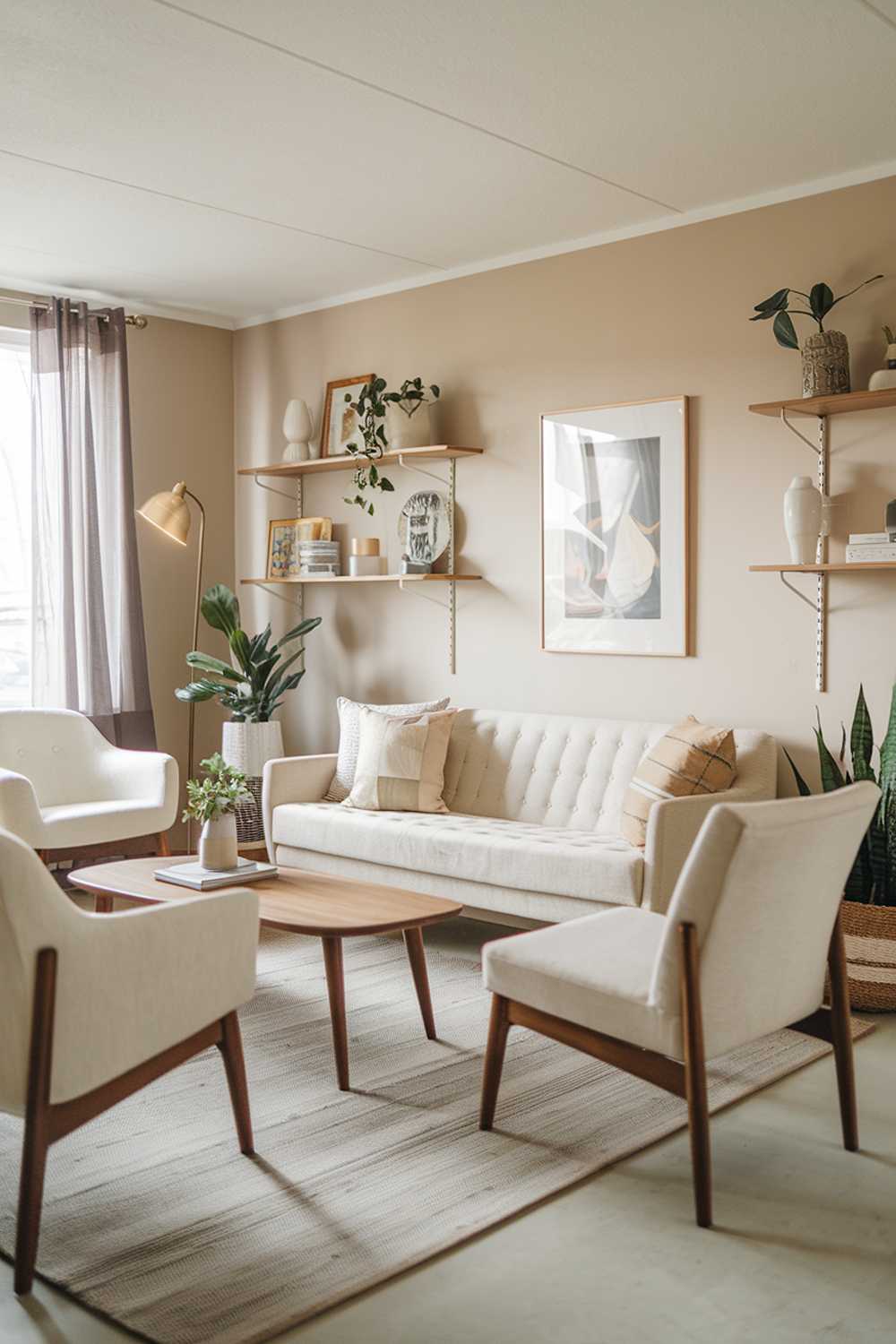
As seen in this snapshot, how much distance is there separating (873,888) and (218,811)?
6.61ft

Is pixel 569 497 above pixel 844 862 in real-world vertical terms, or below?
above

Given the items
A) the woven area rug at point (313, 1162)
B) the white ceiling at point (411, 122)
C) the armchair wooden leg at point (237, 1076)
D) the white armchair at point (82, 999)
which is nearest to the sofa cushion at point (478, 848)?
the woven area rug at point (313, 1162)

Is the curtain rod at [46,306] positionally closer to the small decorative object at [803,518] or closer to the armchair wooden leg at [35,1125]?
the small decorative object at [803,518]

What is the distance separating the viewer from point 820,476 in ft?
13.9

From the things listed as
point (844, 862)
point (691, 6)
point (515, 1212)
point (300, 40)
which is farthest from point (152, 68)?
point (515, 1212)

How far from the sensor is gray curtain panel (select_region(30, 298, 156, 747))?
548 centimetres

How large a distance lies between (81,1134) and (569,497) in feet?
9.82

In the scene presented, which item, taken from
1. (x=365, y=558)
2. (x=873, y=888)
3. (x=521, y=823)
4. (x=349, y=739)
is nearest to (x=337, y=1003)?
(x=521, y=823)

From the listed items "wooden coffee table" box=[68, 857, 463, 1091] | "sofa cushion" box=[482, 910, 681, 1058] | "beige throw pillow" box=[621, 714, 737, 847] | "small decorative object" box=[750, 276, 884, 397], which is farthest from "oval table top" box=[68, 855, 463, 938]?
"small decorative object" box=[750, 276, 884, 397]

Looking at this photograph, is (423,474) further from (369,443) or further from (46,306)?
(46,306)

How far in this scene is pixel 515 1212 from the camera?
2.52m

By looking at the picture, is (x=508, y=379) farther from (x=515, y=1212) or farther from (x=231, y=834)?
(x=515, y=1212)

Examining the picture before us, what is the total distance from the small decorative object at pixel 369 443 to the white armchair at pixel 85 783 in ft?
4.80

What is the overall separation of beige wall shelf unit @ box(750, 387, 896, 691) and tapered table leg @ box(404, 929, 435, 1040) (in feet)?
5.47
